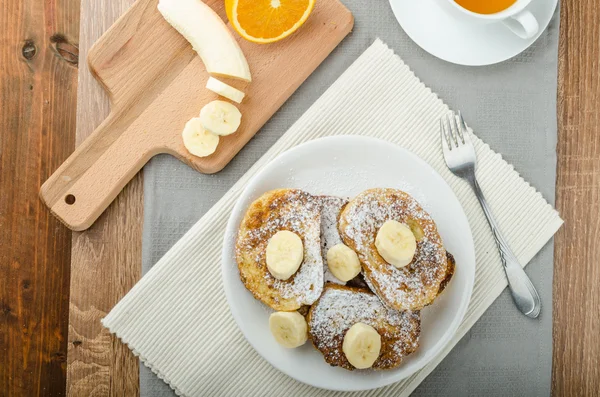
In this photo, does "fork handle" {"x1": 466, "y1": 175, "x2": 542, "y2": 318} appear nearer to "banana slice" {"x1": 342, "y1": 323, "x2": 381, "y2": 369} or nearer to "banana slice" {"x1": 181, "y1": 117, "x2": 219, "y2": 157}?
"banana slice" {"x1": 342, "y1": 323, "x2": 381, "y2": 369}

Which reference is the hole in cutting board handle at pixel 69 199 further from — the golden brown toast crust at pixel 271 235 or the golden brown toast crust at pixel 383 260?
the golden brown toast crust at pixel 383 260

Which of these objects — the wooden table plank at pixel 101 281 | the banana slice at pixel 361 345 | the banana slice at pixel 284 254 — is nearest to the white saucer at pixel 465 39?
the banana slice at pixel 284 254

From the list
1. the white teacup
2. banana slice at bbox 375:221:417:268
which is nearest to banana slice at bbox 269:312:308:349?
banana slice at bbox 375:221:417:268

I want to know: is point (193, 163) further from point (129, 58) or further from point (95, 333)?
point (95, 333)

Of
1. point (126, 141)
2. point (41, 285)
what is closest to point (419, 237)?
point (126, 141)

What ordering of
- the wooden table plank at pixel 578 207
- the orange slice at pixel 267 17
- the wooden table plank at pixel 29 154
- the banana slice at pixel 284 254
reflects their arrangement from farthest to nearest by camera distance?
the wooden table plank at pixel 29 154, the wooden table plank at pixel 578 207, the orange slice at pixel 267 17, the banana slice at pixel 284 254
